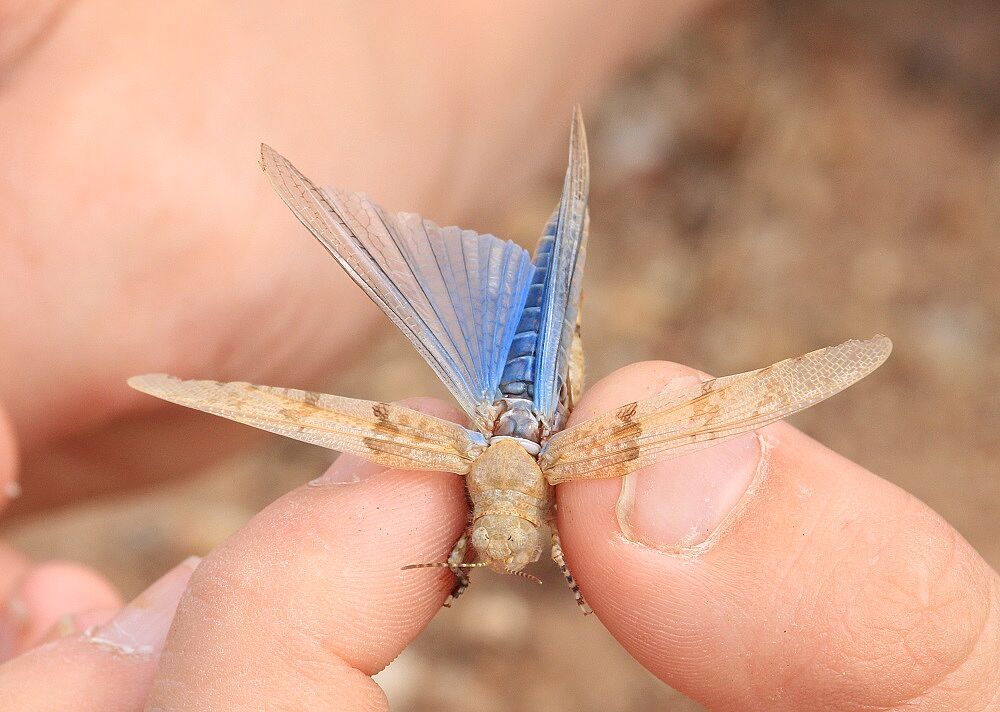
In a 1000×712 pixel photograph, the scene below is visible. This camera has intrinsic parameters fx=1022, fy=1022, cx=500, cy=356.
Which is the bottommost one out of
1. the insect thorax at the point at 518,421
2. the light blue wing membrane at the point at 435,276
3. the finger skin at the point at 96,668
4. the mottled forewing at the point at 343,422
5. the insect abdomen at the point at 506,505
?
the finger skin at the point at 96,668

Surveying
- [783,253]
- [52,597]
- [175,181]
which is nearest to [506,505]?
[175,181]

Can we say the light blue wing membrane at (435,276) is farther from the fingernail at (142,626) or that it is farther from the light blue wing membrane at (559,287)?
the fingernail at (142,626)

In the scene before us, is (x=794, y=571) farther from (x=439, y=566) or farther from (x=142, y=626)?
(x=142, y=626)

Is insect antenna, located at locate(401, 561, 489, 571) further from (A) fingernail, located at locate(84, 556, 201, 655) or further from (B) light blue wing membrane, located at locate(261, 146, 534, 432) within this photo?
(A) fingernail, located at locate(84, 556, 201, 655)

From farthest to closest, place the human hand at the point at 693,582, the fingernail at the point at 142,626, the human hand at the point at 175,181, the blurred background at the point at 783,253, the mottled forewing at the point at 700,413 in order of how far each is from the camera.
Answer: the blurred background at the point at 783,253 → the human hand at the point at 175,181 → the fingernail at the point at 142,626 → the human hand at the point at 693,582 → the mottled forewing at the point at 700,413

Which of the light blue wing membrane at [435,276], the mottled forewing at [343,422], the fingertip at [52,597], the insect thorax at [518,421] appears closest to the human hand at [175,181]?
the fingertip at [52,597]

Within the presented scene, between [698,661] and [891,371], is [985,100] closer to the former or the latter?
[891,371]

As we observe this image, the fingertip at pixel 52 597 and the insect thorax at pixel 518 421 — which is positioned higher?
the insect thorax at pixel 518 421

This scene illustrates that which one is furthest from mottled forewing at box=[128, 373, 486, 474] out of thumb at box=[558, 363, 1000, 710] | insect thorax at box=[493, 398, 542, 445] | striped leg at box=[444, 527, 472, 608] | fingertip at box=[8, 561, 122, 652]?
fingertip at box=[8, 561, 122, 652]

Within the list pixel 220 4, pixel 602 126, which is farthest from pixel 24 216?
pixel 602 126
